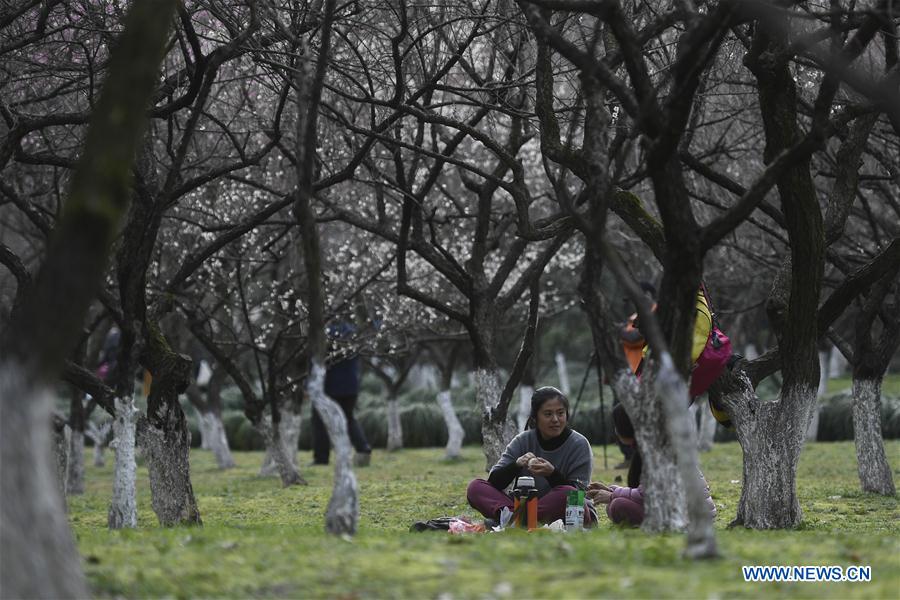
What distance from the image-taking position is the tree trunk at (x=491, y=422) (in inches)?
528

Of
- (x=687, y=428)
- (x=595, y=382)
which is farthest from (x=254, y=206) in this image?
(x=595, y=382)

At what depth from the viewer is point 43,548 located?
4.77m

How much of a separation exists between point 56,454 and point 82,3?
394 centimetres

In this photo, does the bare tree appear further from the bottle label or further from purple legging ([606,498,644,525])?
purple legging ([606,498,644,525])

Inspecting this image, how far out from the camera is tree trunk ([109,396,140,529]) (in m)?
9.88

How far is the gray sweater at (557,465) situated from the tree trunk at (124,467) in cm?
283

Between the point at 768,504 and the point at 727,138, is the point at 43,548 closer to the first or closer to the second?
the point at 768,504

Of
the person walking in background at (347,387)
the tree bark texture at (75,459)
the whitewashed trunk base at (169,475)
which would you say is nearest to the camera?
the whitewashed trunk base at (169,475)

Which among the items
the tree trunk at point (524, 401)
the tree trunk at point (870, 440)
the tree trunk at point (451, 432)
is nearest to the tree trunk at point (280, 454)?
the tree trunk at point (451, 432)

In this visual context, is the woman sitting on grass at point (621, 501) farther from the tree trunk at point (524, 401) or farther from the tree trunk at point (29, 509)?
the tree trunk at point (524, 401)

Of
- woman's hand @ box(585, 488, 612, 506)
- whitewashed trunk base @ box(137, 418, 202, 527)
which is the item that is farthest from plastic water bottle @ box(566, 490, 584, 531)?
whitewashed trunk base @ box(137, 418, 202, 527)

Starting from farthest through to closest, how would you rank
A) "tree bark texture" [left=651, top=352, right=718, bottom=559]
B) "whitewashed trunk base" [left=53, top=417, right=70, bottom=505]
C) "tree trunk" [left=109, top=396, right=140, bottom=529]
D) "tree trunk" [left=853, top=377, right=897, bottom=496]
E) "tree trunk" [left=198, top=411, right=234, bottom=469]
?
"tree trunk" [left=198, top=411, right=234, bottom=469]
"tree trunk" [left=853, top=377, right=897, bottom=496]
"whitewashed trunk base" [left=53, top=417, right=70, bottom=505]
"tree trunk" [left=109, top=396, right=140, bottom=529]
"tree bark texture" [left=651, top=352, right=718, bottom=559]

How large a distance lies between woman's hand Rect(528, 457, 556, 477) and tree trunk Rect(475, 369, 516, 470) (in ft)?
13.1

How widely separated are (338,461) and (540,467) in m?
2.55
